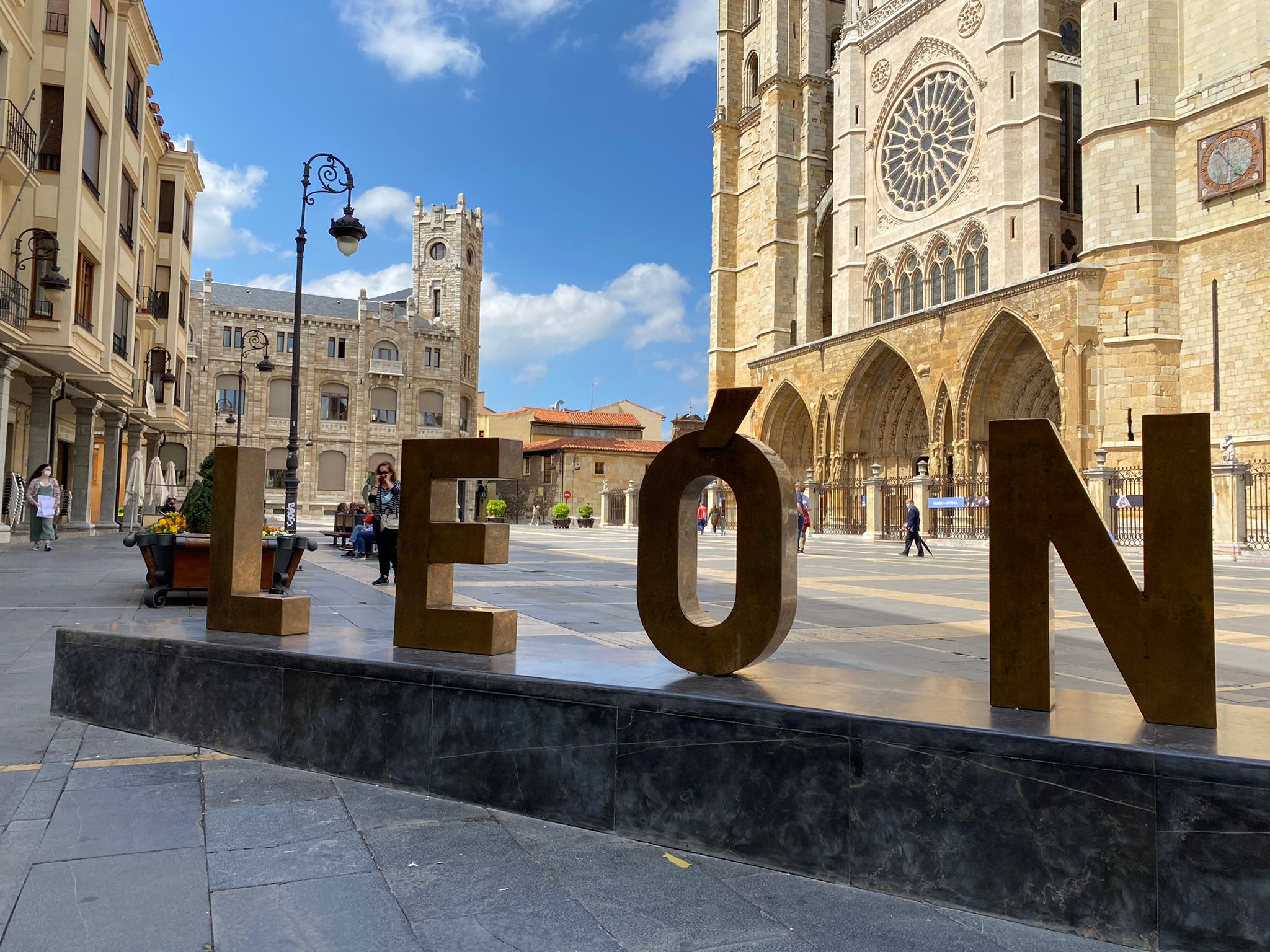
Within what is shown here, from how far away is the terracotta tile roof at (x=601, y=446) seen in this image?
187 ft

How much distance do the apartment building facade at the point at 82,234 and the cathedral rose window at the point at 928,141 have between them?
26.2m

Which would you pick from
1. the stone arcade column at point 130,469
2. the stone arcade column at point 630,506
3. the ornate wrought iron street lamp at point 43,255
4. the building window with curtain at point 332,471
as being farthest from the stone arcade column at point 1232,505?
the building window with curtain at point 332,471

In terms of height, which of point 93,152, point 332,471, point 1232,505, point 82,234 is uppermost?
point 93,152

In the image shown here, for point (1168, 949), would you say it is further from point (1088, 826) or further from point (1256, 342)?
point (1256, 342)

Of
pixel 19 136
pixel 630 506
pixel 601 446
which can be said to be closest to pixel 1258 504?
pixel 19 136

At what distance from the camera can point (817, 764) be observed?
2.76 meters

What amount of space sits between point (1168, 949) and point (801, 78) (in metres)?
44.8

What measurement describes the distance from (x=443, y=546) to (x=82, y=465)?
921 inches

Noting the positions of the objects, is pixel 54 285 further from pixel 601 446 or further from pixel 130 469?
pixel 601 446

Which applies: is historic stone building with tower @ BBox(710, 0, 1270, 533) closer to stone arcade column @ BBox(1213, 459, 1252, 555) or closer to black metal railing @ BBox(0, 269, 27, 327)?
stone arcade column @ BBox(1213, 459, 1252, 555)

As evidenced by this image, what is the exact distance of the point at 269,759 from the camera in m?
3.87

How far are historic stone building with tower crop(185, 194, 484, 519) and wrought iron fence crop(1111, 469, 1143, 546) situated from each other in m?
37.5

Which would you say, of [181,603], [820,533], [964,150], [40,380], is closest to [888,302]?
[964,150]

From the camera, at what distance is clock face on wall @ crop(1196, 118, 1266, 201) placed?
74.4 feet
